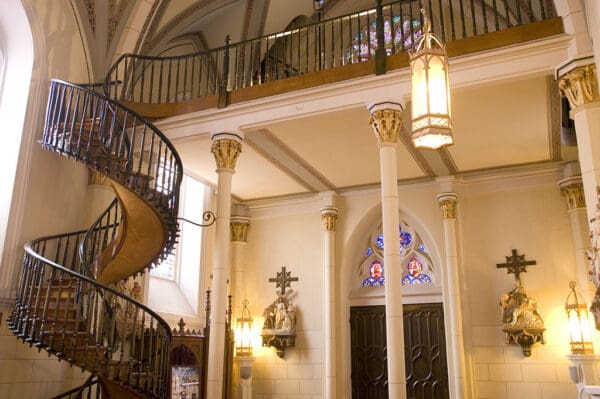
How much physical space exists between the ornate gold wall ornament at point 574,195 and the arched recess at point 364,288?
2.22 metres

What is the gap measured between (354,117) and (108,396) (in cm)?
480

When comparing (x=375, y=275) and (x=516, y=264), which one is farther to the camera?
(x=375, y=275)

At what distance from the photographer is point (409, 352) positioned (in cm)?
1020

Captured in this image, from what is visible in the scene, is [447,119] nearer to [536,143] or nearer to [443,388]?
[536,143]

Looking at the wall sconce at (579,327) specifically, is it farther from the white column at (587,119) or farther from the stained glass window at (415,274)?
the white column at (587,119)

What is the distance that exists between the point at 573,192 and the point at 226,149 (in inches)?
227

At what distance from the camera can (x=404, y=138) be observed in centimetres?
863

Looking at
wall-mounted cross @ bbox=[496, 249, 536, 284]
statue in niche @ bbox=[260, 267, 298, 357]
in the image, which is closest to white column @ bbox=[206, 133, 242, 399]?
statue in niche @ bbox=[260, 267, 298, 357]

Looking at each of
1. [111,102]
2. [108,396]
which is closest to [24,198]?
[111,102]

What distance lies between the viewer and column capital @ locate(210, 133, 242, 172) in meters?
7.94

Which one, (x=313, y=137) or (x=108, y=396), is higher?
(x=313, y=137)

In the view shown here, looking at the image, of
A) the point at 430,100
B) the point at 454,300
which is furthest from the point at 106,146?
the point at 454,300

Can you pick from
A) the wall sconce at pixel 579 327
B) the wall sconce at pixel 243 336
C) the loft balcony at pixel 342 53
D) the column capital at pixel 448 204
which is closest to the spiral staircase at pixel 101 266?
the loft balcony at pixel 342 53

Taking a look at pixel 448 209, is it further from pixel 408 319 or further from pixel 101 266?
pixel 101 266
